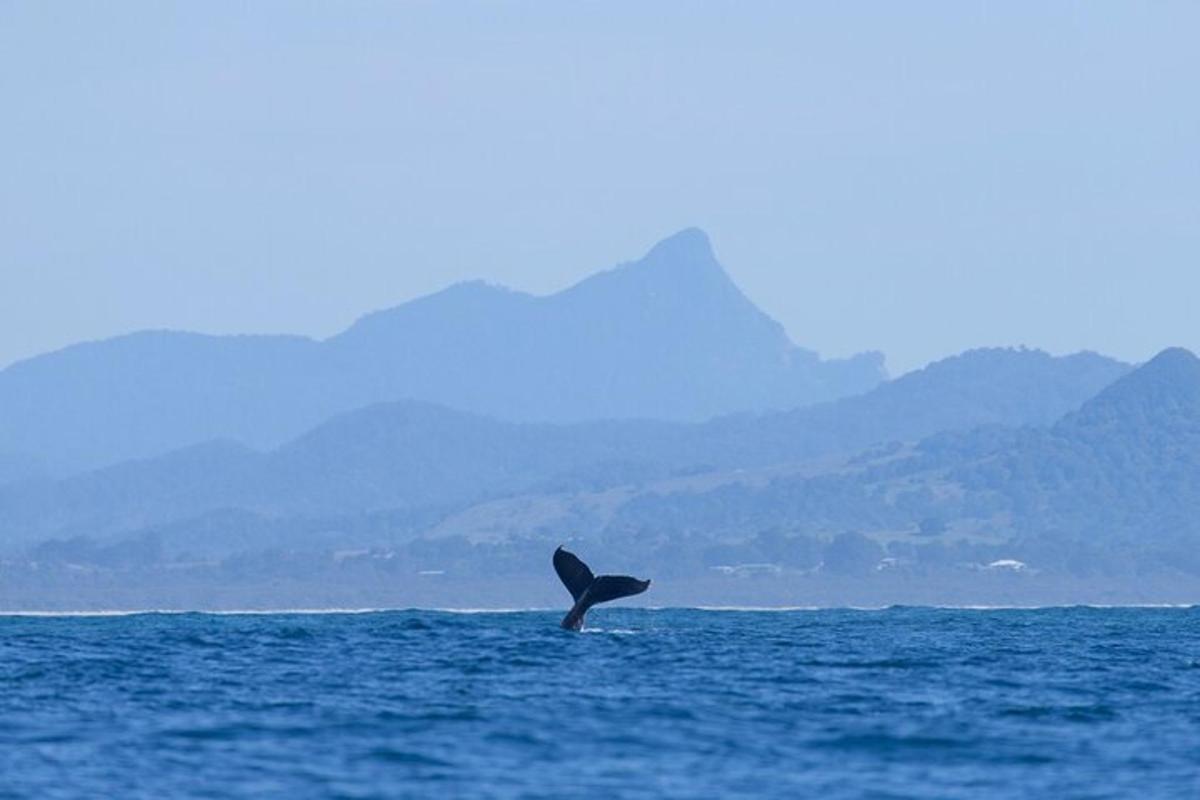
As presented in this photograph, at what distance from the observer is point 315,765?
1219 inches

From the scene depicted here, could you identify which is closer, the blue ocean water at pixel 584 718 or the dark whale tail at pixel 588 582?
the blue ocean water at pixel 584 718

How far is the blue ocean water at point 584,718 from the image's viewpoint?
30.1m

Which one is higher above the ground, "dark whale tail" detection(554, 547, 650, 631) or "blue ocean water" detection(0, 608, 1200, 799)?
"dark whale tail" detection(554, 547, 650, 631)

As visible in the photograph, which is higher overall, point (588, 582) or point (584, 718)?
point (588, 582)

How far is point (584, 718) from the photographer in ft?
117

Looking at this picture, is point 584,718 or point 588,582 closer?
point 584,718

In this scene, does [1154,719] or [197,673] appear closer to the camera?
[1154,719]

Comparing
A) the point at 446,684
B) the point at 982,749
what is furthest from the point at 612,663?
the point at 982,749

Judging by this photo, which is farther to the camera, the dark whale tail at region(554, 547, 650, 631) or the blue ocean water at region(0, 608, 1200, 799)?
the dark whale tail at region(554, 547, 650, 631)

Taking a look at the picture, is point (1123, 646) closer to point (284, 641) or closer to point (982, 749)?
point (284, 641)

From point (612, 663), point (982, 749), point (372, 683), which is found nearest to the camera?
point (982, 749)

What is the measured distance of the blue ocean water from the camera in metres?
30.1

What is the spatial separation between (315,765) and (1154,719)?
521 inches

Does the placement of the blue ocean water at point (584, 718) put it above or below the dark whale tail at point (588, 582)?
below
